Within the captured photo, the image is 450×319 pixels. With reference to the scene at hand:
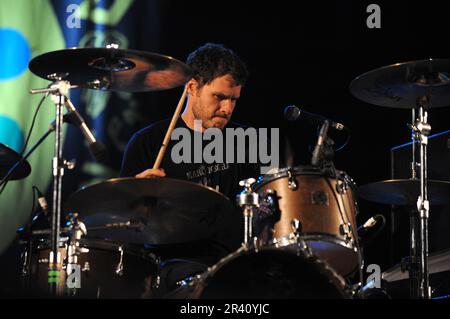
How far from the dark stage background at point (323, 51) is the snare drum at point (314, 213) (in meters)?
1.38

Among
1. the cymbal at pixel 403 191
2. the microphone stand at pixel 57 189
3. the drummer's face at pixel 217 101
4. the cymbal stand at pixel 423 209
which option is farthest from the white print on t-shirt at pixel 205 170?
the microphone stand at pixel 57 189

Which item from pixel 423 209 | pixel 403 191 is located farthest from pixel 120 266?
pixel 403 191

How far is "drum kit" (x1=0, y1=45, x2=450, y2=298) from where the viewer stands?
2.78 m

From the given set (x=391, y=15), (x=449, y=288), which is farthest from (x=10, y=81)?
(x=449, y=288)

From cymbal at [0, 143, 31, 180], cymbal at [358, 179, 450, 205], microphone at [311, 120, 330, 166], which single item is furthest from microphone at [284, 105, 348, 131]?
cymbal at [0, 143, 31, 180]

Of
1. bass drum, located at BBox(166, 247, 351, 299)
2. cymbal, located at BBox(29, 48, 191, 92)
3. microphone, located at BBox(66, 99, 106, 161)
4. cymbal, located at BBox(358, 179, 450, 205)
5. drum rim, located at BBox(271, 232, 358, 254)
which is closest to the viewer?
bass drum, located at BBox(166, 247, 351, 299)

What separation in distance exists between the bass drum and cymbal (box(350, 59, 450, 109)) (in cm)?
126

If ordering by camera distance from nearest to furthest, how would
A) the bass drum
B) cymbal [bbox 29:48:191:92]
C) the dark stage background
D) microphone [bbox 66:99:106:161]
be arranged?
the bass drum
microphone [bbox 66:99:106:161]
cymbal [bbox 29:48:191:92]
the dark stage background

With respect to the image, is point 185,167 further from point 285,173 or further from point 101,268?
point 101,268

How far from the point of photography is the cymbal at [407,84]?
365cm

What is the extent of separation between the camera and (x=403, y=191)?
3.96 m

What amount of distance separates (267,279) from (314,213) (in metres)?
0.56

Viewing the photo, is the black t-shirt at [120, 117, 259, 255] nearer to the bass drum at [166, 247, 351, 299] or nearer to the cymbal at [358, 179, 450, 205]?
the cymbal at [358, 179, 450, 205]

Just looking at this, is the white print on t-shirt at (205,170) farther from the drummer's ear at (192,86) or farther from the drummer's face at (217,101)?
the drummer's ear at (192,86)
